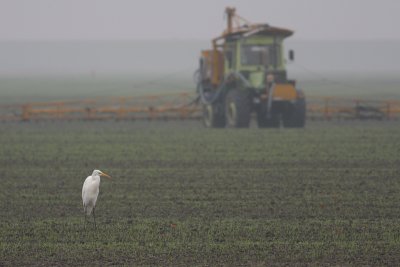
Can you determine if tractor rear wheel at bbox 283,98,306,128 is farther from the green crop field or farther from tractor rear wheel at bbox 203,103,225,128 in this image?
the green crop field

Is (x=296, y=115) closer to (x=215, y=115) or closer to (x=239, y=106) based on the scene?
(x=239, y=106)

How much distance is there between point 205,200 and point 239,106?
14871 mm

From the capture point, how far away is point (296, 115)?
33.9 meters

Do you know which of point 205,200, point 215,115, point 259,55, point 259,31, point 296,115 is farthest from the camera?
point 215,115

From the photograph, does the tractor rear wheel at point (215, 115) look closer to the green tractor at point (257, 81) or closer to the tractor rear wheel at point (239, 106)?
the green tractor at point (257, 81)

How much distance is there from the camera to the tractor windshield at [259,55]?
33.2m

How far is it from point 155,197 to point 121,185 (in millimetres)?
1921

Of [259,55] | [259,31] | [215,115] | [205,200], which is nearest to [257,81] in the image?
[259,55]

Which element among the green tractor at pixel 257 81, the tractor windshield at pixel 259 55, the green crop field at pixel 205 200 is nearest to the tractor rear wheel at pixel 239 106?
the green tractor at pixel 257 81

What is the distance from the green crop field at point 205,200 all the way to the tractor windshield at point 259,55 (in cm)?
319

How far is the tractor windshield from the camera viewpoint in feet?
109

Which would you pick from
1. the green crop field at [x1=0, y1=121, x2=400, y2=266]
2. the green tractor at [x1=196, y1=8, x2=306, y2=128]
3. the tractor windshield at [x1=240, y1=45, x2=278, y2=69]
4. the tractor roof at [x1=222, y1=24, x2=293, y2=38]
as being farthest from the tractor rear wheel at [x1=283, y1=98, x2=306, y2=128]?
the green crop field at [x1=0, y1=121, x2=400, y2=266]

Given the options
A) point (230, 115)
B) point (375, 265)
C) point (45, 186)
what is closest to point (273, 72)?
point (230, 115)

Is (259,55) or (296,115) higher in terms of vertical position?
(259,55)
